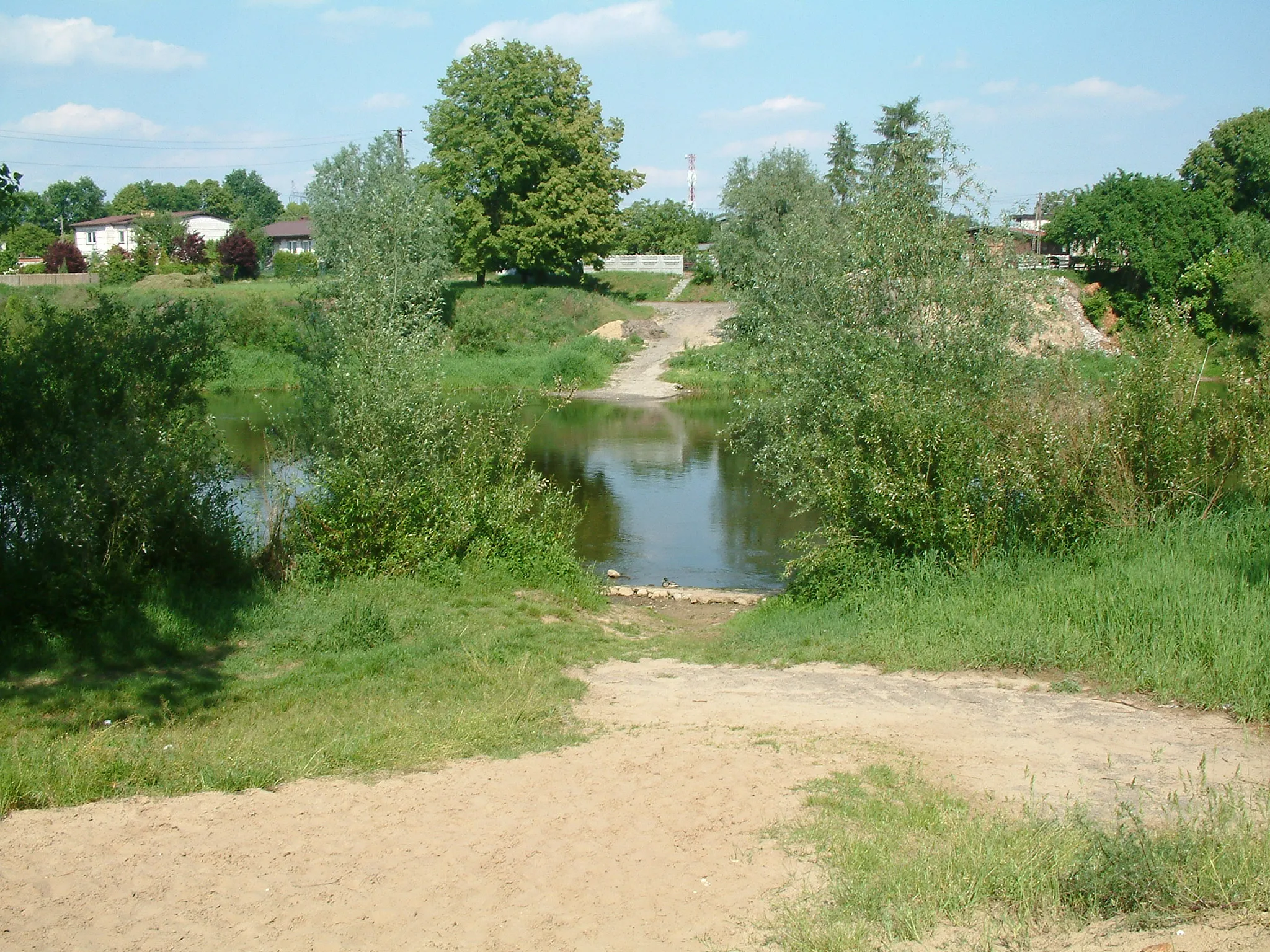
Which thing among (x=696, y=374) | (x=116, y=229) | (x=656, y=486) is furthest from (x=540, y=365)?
(x=116, y=229)

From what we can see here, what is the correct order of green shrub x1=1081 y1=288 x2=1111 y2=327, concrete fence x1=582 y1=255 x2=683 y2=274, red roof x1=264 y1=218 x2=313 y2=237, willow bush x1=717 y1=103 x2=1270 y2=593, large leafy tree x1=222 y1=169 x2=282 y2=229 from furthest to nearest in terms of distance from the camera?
large leafy tree x1=222 y1=169 x2=282 y2=229 < red roof x1=264 y1=218 x2=313 y2=237 < concrete fence x1=582 y1=255 x2=683 y2=274 < green shrub x1=1081 y1=288 x2=1111 y2=327 < willow bush x1=717 y1=103 x2=1270 y2=593

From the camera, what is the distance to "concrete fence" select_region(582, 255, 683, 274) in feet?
232

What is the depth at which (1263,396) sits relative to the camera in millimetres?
12602

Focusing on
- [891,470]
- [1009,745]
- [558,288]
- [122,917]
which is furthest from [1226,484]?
[558,288]

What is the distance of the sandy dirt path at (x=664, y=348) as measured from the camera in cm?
4928

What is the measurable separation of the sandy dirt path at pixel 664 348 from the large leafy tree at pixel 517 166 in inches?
238

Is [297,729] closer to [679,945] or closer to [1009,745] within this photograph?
[679,945]

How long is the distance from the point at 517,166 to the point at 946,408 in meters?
46.1

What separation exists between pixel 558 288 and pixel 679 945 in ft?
184

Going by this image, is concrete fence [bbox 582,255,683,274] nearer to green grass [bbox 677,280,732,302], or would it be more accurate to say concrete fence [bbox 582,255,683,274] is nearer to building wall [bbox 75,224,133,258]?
green grass [bbox 677,280,732,302]

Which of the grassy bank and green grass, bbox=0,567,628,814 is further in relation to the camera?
the grassy bank

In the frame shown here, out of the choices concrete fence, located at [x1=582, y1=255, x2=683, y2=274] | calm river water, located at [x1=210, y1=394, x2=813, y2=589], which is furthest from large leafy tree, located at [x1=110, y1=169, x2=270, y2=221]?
calm river water, located at [x1=210, y1=394, x2=813, y2=589]

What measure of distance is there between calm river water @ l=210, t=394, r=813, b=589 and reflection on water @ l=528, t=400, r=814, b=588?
0.16ft

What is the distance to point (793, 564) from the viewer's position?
15180 millimetres
